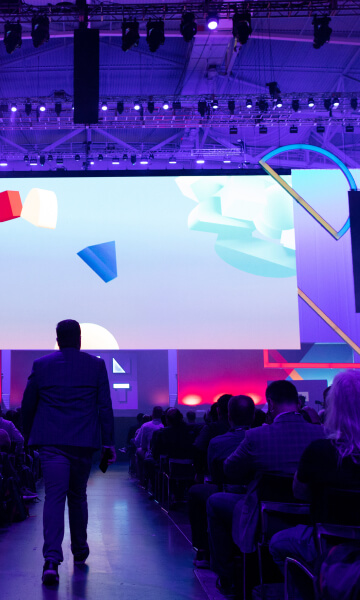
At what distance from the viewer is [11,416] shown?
25.9 feet

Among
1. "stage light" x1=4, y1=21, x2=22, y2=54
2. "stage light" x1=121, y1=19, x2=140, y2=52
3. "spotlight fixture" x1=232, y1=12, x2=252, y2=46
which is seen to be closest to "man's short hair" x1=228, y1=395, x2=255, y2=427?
"spotlight fixture" x1=232, y1=12, x2=252, y2=46

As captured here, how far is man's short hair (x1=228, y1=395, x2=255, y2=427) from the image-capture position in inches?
145

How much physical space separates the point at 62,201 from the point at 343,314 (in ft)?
19.9

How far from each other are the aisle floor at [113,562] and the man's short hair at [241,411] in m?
0.89

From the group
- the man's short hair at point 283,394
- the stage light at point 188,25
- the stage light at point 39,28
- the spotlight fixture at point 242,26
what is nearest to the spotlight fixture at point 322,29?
the spotlight fixture at point 242,26

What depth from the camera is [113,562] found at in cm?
385

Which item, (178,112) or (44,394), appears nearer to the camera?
(44,394)

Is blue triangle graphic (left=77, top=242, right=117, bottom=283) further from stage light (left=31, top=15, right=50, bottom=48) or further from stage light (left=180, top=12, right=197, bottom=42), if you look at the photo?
stage light (left=180, top=12, right=197, bottom=42)

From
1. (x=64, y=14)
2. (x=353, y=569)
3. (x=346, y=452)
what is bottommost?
(x=353, y=569)

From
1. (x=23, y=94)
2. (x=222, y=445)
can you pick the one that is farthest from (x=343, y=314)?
(x=222, y=445)

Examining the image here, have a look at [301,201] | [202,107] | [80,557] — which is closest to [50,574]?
[80,557]

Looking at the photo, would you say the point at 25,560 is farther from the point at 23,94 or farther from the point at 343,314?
the point at 23,94

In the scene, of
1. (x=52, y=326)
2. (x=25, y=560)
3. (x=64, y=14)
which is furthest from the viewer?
(x=52, y=326)

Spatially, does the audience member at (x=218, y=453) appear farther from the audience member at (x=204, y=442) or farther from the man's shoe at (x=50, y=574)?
the man's shoe at (x=50, y=574)
